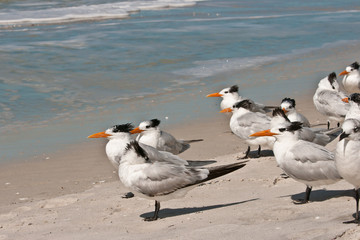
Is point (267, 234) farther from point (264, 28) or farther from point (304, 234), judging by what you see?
point (264, 28)

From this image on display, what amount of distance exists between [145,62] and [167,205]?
9.11 m

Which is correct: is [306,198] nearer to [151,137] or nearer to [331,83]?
[151,137]

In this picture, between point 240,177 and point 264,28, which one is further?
point 264,28

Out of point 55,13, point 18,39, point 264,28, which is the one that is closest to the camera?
point 18,39

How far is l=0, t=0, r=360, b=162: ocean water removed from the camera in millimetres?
11023

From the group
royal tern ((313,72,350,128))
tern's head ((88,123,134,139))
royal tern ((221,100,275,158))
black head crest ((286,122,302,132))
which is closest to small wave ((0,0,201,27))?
royal tern ((313,72,350,128))

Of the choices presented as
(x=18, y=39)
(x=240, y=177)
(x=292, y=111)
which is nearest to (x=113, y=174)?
(x=240, y=177)

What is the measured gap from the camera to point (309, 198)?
6.35 m

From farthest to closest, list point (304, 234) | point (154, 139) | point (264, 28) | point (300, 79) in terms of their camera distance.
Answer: point (264, 28) → point (300, 79) → point (154, 139) → point (304, 234)

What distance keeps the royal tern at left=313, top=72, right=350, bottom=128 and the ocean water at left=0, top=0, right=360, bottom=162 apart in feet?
4.50

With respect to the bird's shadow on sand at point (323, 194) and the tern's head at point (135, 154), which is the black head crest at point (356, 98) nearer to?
the bird's shadow on sand at point (323, 194)

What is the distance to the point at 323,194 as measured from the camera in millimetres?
6457

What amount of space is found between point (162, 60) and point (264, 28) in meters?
6.23

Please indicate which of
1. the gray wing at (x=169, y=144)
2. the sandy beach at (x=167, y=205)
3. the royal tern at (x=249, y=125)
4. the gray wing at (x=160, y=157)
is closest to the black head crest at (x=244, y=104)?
the royal tern at (x=249, y=125)
